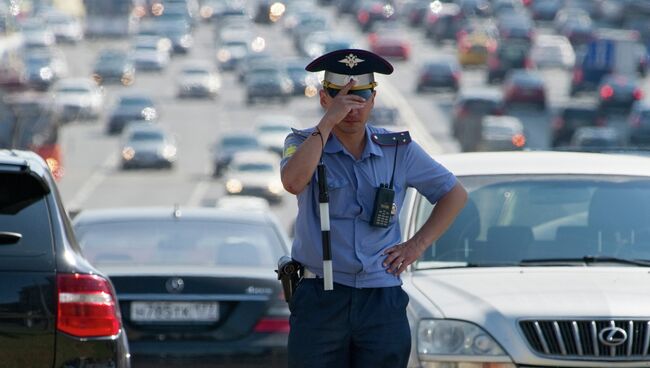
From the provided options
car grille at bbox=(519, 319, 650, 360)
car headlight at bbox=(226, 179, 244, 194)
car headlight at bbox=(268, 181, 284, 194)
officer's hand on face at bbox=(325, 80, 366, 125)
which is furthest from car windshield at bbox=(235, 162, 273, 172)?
officer's hand on face at bbox=(325, 80, 366, 125)

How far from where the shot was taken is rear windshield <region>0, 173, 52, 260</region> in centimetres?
658

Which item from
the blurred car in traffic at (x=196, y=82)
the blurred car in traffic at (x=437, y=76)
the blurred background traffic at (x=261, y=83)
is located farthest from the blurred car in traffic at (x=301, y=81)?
the blurred car in traffic at (x=437, y=76)

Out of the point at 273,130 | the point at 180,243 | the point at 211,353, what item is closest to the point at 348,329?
the point at 211,353

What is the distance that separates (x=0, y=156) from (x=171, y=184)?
4905 cm

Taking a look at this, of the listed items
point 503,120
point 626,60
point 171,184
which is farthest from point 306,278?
point 626,60

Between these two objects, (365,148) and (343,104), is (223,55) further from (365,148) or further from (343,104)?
(343,104)

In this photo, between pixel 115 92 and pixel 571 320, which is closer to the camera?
pixel 571 320

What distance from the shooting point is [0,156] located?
6816 mm

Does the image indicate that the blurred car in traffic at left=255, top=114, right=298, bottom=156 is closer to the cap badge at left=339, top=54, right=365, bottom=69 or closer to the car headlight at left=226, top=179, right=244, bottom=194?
the car headlight at left=226, top=179, right=244, bottom=194

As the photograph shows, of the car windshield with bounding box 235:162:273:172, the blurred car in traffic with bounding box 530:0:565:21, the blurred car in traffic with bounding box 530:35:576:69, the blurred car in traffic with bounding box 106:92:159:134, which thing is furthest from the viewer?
the blurred car in traffic with bounding box 530:0:565:21

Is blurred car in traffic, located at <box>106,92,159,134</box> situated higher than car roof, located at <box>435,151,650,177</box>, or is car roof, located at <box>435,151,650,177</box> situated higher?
car roof, located at <box>435,151,650,177</box>

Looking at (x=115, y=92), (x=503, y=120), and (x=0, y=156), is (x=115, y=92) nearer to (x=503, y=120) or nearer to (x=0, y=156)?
(x=503, y=120)

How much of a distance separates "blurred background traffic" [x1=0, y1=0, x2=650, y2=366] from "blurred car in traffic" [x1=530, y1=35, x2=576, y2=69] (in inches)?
4.1

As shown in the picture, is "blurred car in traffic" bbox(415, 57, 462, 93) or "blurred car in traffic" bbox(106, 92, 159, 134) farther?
"blurred car in traffic" bbox(415, 57, 462, 93)
